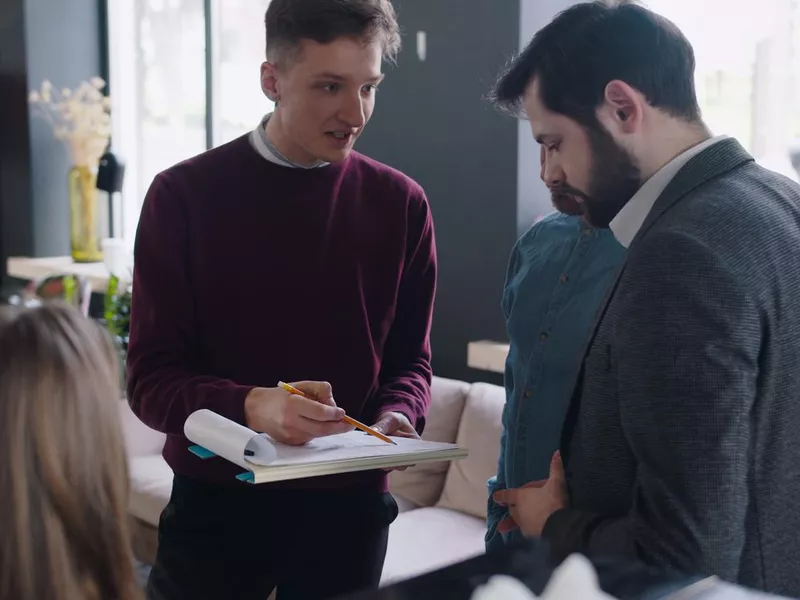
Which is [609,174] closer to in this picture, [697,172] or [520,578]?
[697,172]

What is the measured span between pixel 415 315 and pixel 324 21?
516mm

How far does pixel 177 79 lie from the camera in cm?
475

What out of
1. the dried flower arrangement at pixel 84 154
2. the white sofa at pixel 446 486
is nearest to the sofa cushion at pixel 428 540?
the white sofa at pixel 446 486

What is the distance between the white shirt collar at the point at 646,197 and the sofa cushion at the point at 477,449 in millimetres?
1925

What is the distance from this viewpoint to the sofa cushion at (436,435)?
322 centimetres

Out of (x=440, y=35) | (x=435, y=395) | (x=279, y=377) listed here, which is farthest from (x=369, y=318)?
(x=440, y=35)

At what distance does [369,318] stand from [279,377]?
0.18 meters

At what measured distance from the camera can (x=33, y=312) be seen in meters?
1.03

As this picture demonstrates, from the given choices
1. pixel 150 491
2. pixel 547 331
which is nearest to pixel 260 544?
pixel 547 331

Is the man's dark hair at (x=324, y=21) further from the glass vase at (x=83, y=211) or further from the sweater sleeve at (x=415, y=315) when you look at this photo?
the glass vase at (x=83, y=211)

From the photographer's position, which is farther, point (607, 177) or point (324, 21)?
point (324, 21)

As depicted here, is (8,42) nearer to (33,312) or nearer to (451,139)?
(451,139)

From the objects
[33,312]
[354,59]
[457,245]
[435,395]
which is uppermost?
[354,59]

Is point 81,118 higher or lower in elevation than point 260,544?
higher
